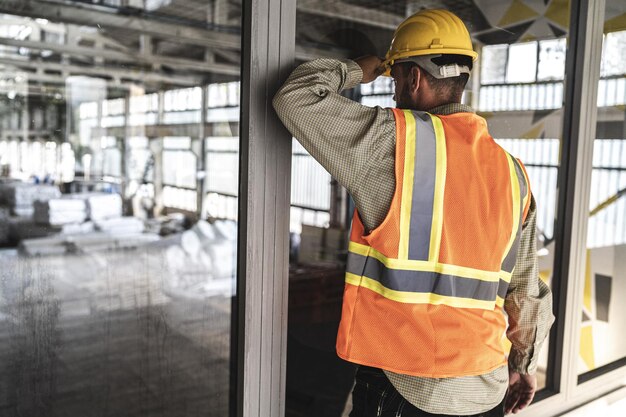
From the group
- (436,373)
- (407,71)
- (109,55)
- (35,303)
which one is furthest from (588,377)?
(109,55)

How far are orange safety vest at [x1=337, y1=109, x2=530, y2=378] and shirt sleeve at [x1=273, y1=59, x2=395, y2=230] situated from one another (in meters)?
0.04

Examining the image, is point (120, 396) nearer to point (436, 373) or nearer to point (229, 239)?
point (436, 373)

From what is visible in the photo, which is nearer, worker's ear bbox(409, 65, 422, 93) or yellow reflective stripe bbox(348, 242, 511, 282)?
yellow reflective stripe bbox(348, 242, 511, 282)

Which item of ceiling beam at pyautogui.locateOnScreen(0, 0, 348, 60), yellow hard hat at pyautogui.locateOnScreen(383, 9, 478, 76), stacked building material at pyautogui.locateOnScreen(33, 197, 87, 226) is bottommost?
stacked building material at pyautogui.locateOnScreen(33, 197, 87, 226)

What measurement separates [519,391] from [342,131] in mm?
1249

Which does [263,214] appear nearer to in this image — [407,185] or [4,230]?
[407,185]

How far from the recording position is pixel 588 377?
121 inches

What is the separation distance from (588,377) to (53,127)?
11.6 m

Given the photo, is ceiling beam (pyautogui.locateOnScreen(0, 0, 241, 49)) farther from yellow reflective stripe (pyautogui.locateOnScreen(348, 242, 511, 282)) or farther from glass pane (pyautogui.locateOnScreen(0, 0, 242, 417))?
yellow reflective stripe (pyautogui.locateOnScreen(348, 242, 511, 282))

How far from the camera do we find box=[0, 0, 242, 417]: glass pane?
13.0ft

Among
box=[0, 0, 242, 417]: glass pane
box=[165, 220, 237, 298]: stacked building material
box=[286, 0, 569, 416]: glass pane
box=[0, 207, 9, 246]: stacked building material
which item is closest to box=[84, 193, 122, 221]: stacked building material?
box=[0, 0, 242, 417]: glass pane

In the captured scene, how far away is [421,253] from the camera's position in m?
1.37

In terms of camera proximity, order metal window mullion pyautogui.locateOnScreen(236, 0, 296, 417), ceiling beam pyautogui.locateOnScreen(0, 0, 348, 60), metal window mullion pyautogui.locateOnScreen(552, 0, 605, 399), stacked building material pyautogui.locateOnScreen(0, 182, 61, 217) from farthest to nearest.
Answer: ceiling beam pyautogui.locateOnScreen(0, 0, 348, 60), stacked building material pyautogui.locateOnScreen(0, 182, 61, 217), metal window mullion pyautogui.locateOnScreen(552, 0, 605, 399), metal window mullion pyautogui.locateOnScreen(236, 0, 296, 417)

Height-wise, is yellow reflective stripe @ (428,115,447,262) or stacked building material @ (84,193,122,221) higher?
yellow reflective stripe @ (428,115,447,262)
